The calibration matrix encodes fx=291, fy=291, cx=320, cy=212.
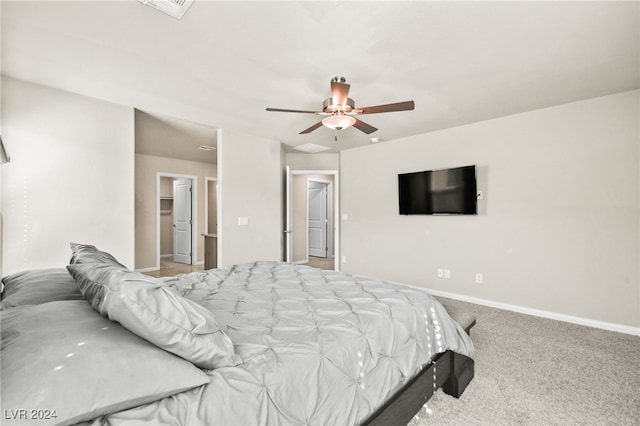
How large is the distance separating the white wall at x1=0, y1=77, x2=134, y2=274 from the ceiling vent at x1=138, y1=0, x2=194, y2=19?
2050mm

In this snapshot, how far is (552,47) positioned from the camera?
7.58ft

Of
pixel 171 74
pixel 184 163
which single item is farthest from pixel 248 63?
pixel 184 163

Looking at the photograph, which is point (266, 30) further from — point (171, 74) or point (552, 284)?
point (552, 284)

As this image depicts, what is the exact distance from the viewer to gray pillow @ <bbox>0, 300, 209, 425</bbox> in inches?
28.7

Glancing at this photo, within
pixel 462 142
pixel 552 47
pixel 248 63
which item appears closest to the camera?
pixel 552 47

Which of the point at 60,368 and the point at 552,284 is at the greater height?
the point at 60,368

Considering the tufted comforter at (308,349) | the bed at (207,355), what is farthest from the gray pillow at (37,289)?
the tufted comforter at (308,349)

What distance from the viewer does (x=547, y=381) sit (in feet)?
6.95

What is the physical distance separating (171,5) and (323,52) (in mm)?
1093

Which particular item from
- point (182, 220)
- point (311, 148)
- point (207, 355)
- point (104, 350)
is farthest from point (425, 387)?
point (182, 220)

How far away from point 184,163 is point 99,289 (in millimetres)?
6264

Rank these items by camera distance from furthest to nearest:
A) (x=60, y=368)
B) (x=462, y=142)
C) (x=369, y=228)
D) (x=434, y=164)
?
(x=369, y=228) → (x=434, y=164) → (x=462, y=142) → (x=60, y=368)

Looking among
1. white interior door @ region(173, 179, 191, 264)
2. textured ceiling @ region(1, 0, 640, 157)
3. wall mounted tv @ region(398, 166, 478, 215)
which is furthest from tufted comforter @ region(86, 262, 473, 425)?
white interior door @ region(173, 179, 191, 264)

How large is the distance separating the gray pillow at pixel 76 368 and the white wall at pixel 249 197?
3.51 metres
